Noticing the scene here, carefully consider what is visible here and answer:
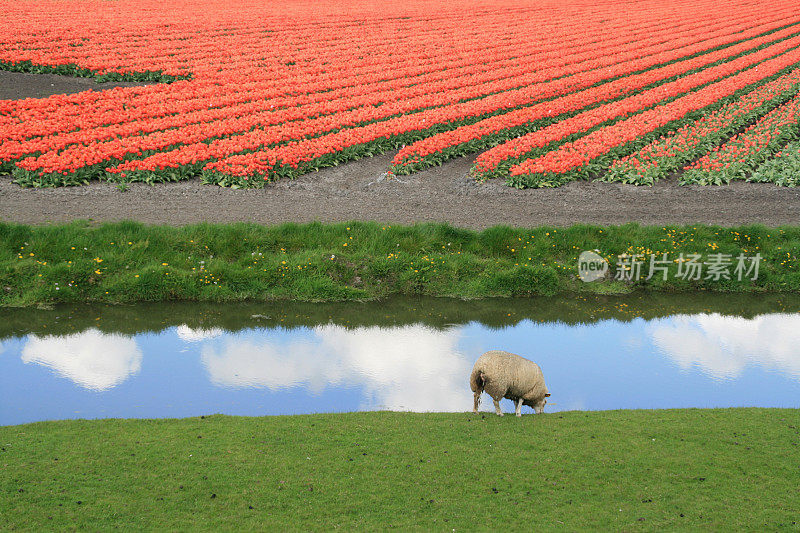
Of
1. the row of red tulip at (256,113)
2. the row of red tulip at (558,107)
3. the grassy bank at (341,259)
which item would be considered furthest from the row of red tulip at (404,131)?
the grassy bank at (341,259)

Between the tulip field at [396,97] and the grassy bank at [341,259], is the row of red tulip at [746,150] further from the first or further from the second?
the grassy bank at [341,259]

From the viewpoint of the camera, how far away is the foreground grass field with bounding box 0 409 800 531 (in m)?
5.45

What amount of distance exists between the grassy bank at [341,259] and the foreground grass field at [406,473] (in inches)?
238

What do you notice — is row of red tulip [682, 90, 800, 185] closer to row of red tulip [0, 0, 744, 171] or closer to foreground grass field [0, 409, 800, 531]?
row of red tulip [0, 0, 744, 171]

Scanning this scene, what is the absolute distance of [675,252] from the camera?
49.0 ft

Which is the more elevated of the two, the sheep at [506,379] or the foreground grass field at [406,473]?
the sheep at [506,379]

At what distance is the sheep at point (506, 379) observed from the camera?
7766mm

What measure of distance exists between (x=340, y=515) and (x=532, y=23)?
4542 centimetres

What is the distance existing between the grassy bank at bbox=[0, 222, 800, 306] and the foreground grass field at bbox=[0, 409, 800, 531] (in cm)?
604

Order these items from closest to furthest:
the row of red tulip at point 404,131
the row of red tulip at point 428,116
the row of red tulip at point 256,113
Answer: the row of red tulip at point 404,131
the row of red tulip at point 428,116
the row of red tulip at point 256,113

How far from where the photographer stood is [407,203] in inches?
697

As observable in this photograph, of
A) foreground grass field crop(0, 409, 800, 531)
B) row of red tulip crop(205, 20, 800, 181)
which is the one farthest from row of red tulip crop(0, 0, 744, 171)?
foreground grass field crop(0, 409, 800, 531)

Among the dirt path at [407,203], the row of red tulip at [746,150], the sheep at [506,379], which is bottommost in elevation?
the sheep at [506,379]

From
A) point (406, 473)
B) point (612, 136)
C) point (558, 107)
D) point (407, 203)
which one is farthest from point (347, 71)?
point (406, 473)
